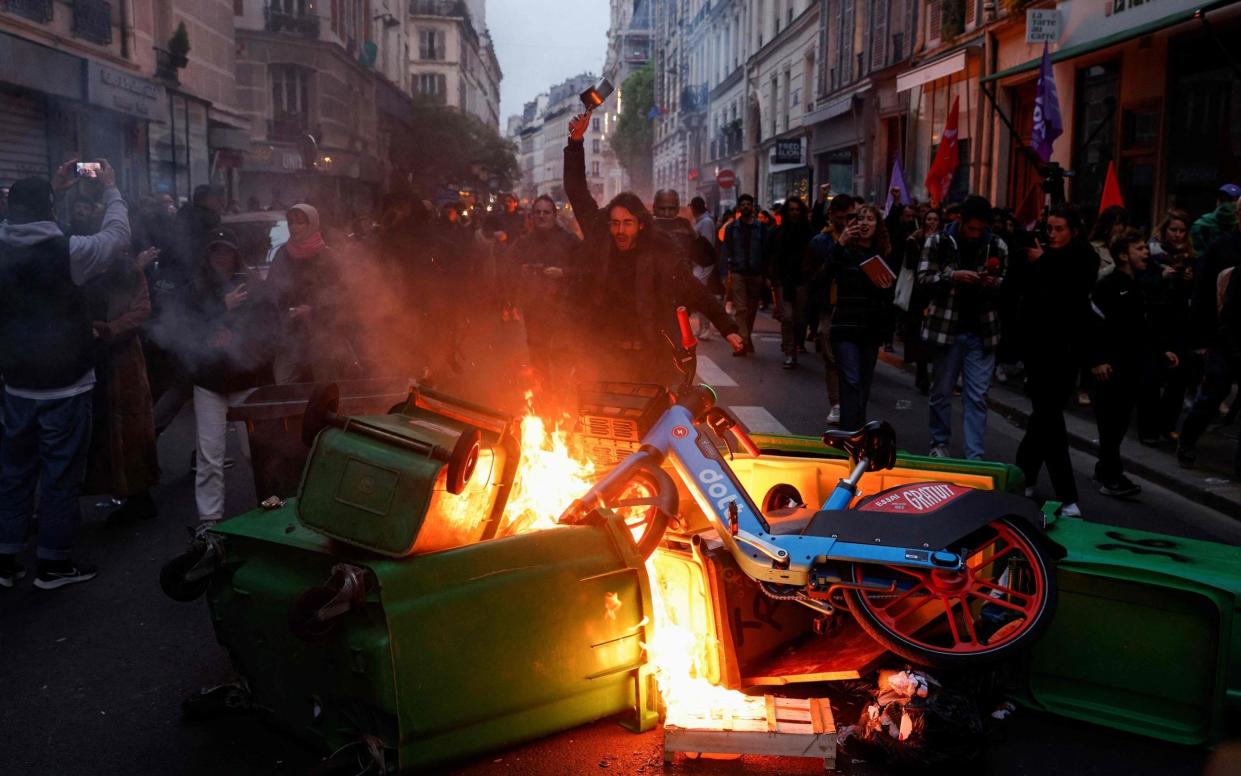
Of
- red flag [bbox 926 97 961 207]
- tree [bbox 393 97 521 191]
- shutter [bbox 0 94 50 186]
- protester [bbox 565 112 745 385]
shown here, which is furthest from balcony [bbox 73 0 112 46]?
tree [bbox 393 97 521 191]

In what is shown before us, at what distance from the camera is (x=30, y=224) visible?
5.53 m

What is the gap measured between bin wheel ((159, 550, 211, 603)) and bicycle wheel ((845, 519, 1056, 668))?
7.43ft

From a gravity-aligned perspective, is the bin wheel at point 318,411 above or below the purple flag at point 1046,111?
below

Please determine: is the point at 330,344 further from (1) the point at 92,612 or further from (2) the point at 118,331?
(1) the point at 92,612

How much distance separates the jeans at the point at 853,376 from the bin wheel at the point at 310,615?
5.46 metres

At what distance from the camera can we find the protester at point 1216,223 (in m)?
10.7

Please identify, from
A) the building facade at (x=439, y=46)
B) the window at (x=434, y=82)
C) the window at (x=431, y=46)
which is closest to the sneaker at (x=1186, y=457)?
the building facade at (x=439, y=46)

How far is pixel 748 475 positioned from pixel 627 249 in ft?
5.86

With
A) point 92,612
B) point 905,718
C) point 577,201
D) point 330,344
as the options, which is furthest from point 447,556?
point 330,344

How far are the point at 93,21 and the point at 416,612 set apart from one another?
20683 millimetres

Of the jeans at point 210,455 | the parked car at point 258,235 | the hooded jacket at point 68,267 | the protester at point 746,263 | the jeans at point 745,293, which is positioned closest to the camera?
the hooded jacket at point 68,267

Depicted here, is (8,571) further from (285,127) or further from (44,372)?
(285,127)

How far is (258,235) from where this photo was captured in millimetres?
13969

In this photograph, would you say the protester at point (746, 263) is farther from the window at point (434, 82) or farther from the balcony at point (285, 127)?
the window at point (434, 82)
